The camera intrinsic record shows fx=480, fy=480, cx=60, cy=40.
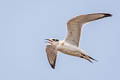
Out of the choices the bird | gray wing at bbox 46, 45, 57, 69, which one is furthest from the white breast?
gray wing at bbox 46, 45, 57, 69

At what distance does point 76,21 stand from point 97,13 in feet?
3.24

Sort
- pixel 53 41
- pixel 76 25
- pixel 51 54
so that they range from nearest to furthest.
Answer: pixel 76 25
pixel 53 41
pixel 51 54

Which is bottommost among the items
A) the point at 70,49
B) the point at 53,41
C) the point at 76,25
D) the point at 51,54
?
the point at 51,54

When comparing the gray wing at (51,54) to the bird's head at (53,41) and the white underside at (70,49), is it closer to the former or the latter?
the bird's head at (53,41)

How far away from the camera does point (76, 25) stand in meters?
20.2

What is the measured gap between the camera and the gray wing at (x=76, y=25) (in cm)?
1982

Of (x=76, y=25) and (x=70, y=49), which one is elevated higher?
(x=76, y=25)

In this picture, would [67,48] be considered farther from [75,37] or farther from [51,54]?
[51,54]

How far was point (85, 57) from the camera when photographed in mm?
20203

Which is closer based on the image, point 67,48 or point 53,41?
point 67,48

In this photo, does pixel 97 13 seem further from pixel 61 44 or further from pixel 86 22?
pixel 61 44

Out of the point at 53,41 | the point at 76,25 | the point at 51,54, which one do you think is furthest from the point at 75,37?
the point at 51,54

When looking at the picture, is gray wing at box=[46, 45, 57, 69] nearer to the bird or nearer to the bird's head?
the bird's head

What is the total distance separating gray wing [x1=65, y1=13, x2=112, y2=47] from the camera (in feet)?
65.0
